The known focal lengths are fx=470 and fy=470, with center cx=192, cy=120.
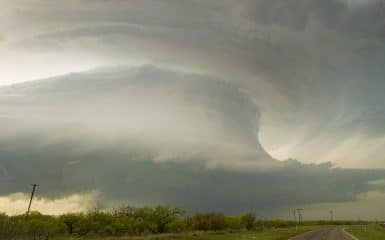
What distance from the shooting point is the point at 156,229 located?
97.0 meters

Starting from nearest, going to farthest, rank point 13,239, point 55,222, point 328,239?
point 13,239 < point 328,239 < point 55,222

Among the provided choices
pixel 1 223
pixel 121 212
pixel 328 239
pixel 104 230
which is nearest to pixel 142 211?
pixel 121 212

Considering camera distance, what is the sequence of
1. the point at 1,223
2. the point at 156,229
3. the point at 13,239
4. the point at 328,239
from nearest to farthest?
1. the point at 13,239
2. the point at 1,223
3. the point at 328,239
4. the point at 156,229

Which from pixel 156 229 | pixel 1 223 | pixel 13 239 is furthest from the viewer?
pixel 156 229

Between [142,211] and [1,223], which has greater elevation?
[142,211]

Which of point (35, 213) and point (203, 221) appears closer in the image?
point (35, 213)

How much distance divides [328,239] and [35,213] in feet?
179

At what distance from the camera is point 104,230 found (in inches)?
3369

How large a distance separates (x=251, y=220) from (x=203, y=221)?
25.3 meters

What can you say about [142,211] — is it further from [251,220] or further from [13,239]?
[13,239]

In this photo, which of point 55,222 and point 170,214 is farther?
point 170,214

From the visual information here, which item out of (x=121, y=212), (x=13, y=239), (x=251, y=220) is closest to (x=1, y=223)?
(x=13, y=239)

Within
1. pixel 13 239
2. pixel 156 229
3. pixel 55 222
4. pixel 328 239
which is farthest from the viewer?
pixel 156 229

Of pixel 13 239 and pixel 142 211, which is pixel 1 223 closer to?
pixel 13 239
